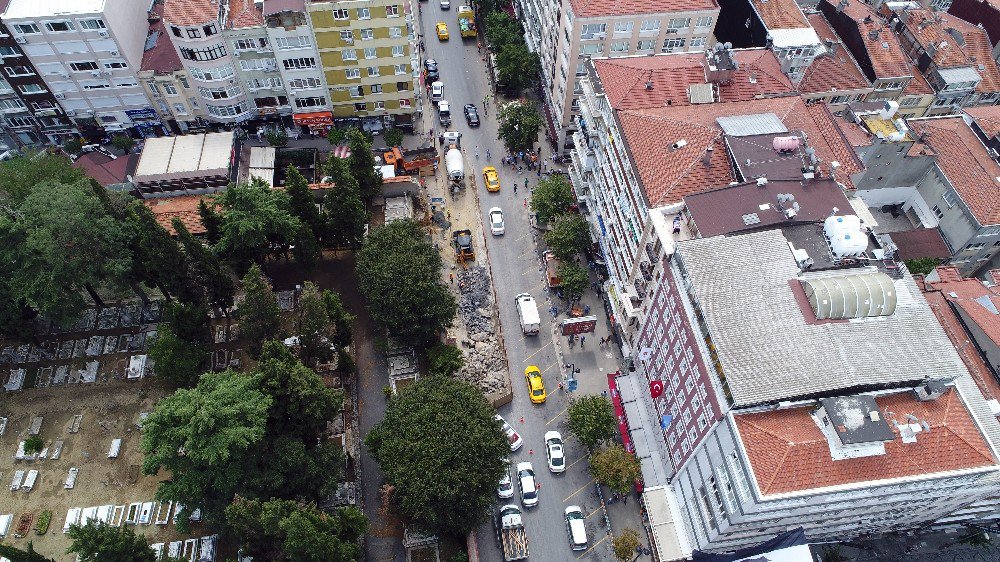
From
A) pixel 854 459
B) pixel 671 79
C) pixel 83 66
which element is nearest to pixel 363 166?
pixel 671 79

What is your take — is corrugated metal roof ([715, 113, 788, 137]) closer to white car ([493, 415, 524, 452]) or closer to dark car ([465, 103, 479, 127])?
white car ([493, 415, 524, 452])

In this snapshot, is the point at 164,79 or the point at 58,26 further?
the point at 164,79

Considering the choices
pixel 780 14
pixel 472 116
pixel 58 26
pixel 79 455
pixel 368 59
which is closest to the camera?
pixel 79 455

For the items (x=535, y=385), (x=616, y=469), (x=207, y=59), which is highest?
(x=207, y=59)

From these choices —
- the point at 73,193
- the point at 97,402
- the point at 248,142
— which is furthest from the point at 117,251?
the point at 248,142

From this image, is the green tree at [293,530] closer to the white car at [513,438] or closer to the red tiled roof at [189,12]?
the white car at [513,438]

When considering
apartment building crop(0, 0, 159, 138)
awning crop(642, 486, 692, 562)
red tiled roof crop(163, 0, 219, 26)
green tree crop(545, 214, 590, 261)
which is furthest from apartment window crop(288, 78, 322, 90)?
awning crop(642, 486, 692, 562)

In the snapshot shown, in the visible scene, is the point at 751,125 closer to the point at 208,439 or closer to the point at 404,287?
the point at 404,287
